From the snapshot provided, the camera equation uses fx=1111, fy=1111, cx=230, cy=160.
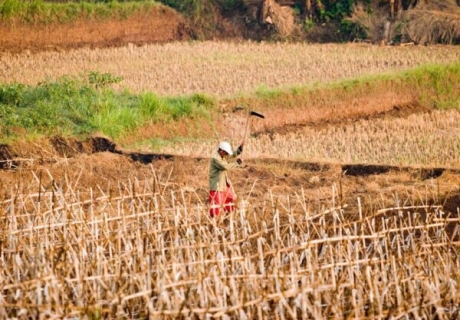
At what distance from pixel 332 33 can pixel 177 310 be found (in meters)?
21.3

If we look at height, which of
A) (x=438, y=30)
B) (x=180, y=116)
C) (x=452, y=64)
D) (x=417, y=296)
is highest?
(x=438, y=30)

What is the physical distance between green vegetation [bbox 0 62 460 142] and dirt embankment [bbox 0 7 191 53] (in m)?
4.60

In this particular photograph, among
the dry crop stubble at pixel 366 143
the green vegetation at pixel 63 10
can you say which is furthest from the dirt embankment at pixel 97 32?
the dry crop stubble at pixel 366 143

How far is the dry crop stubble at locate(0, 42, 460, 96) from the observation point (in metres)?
21.1

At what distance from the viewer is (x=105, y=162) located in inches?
584

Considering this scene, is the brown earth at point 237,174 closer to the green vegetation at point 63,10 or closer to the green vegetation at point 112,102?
the green vegetation at point 112,102

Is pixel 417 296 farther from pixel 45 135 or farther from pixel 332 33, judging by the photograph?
pixel 332 33

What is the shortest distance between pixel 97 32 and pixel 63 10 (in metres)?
1.06

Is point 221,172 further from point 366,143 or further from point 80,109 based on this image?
point 80,109

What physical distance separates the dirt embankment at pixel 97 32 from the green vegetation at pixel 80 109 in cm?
608

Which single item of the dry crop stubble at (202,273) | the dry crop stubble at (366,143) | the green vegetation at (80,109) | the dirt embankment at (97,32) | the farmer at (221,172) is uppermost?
the dirt embankment at (97,32)

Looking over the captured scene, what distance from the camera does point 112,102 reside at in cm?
1786

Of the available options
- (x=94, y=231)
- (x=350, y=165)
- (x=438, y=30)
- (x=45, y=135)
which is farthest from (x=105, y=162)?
(x=438, y=30)

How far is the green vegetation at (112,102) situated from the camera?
1683 cm
